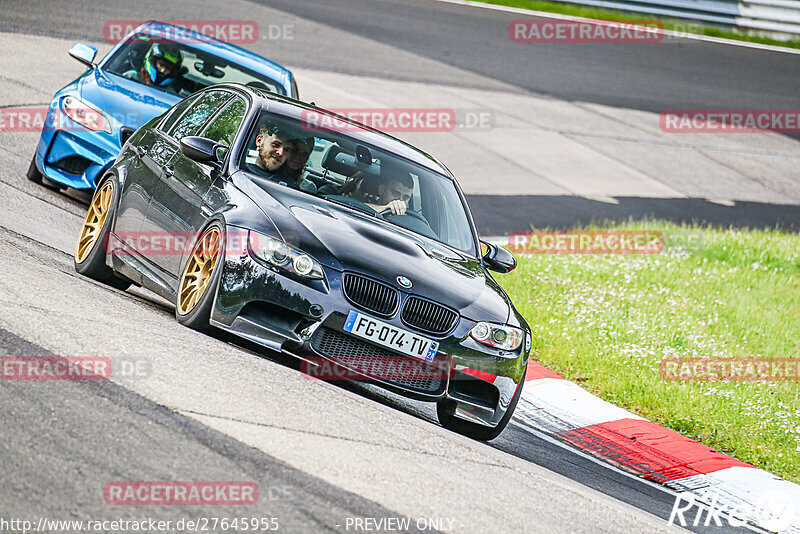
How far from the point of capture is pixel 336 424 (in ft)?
18.0

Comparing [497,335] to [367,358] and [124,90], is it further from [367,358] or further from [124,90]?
[124,90]

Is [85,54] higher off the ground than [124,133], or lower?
higher

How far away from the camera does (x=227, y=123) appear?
25.4 feet

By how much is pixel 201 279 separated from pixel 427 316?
1.35 metres

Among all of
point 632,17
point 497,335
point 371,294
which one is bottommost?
point 497,335

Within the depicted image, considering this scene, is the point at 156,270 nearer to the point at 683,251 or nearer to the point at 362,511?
the point at 362,511

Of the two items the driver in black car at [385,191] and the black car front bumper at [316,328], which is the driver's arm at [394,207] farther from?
the black car front bumper at [316,328]

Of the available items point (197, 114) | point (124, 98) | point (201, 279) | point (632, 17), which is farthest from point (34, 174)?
point (632, 17)

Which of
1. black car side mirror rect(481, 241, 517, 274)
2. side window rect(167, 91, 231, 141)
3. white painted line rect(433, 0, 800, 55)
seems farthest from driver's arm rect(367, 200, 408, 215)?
white painted line rect(433, 0, 800, 55)

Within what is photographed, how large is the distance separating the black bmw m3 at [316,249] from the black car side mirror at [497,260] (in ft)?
0.05

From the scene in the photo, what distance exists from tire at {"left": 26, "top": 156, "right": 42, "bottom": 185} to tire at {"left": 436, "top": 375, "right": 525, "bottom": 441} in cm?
559

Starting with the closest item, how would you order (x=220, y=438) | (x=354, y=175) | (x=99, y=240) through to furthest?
(x=220, y=438) < (x=354, y=175) < (x=99, y=240)

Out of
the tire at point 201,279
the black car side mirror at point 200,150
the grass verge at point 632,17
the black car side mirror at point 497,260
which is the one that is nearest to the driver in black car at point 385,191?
the black car side mirror at point 497,260

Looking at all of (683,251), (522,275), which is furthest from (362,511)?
(683,251)
